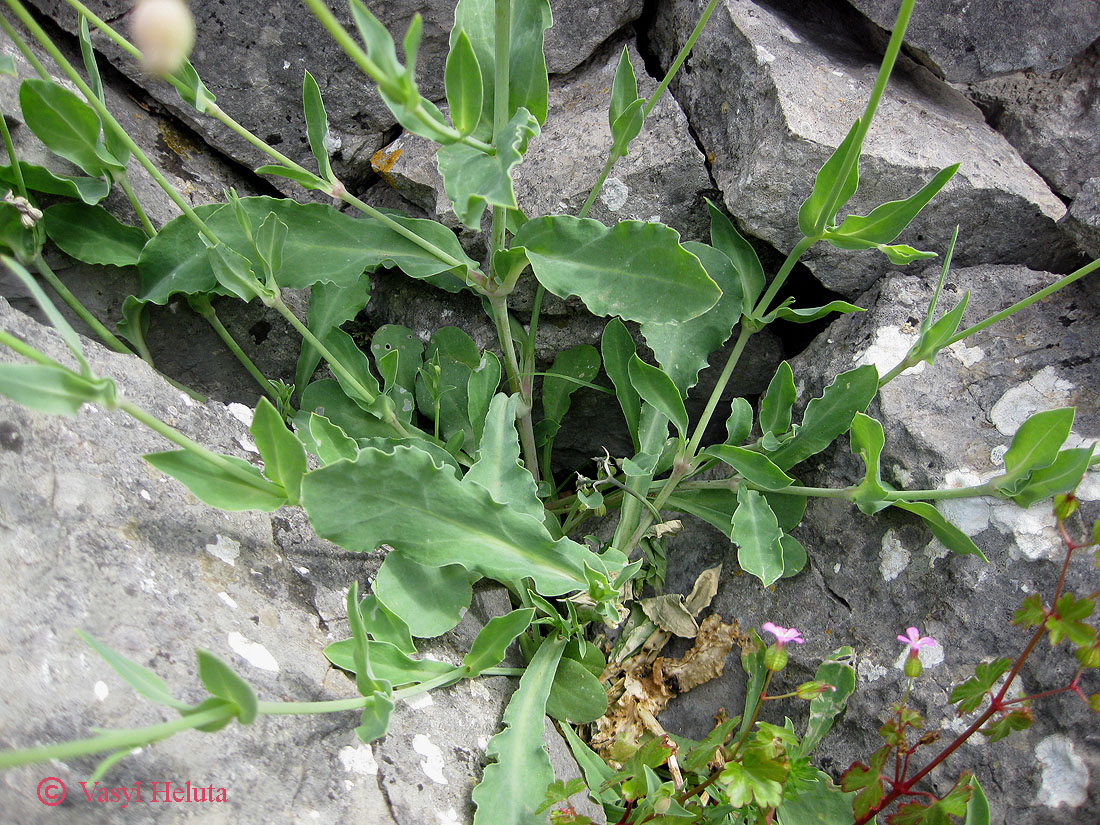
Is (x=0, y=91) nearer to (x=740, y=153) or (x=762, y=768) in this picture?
(x=740, y=153)

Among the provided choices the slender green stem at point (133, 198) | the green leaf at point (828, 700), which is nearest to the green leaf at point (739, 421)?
the green leaf at point (828, 700)

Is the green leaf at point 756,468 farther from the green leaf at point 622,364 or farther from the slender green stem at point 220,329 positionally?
the slender green stem at point 220,329

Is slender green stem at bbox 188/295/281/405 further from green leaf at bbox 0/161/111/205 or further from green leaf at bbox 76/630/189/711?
green leaf at bbox 76/630/189/711

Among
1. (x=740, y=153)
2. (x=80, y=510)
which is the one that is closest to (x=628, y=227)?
(x=740, y=153)

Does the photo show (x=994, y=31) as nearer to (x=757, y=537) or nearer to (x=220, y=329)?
(x=757, y=537)

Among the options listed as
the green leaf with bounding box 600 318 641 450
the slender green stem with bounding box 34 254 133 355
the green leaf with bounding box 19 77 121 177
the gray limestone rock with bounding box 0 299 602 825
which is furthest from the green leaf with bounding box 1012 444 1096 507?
the green leaf with bounding box 19 77 121 177

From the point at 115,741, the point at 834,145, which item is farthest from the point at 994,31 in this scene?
the point at 115,741
